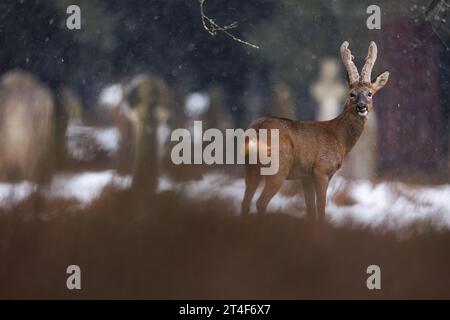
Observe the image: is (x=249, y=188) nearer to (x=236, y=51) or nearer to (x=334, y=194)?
(x=334, y=194)

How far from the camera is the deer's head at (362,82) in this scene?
485 cm

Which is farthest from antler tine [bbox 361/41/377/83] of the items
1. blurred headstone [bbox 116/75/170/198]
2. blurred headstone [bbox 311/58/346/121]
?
blurred headstone [bbox 116/75/170/198]

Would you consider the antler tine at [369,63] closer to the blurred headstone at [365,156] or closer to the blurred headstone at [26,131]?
the blurred headstone at [365,156]

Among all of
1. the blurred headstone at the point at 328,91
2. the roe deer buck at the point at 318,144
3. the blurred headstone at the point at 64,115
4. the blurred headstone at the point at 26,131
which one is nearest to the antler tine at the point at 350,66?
the roe deer buck at the point at 318,144

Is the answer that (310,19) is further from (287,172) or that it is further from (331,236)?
(331,236)

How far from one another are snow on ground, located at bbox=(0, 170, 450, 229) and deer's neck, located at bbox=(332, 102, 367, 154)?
40cm

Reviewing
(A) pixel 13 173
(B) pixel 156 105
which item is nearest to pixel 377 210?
(B) pixel 156 105

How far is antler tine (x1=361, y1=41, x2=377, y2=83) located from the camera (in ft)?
16.3

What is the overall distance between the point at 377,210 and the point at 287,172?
873mm

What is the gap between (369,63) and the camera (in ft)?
16.4

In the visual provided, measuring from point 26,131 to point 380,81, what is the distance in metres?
2.91

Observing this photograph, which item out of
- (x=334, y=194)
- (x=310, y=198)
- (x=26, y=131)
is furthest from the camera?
(x=26, y=131)

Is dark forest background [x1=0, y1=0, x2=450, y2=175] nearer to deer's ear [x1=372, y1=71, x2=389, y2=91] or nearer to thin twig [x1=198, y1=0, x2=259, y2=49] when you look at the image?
thin twig [x1=198, y1=0, x2=259, y2=49]

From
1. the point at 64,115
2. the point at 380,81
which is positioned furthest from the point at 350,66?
the point at 64,115
